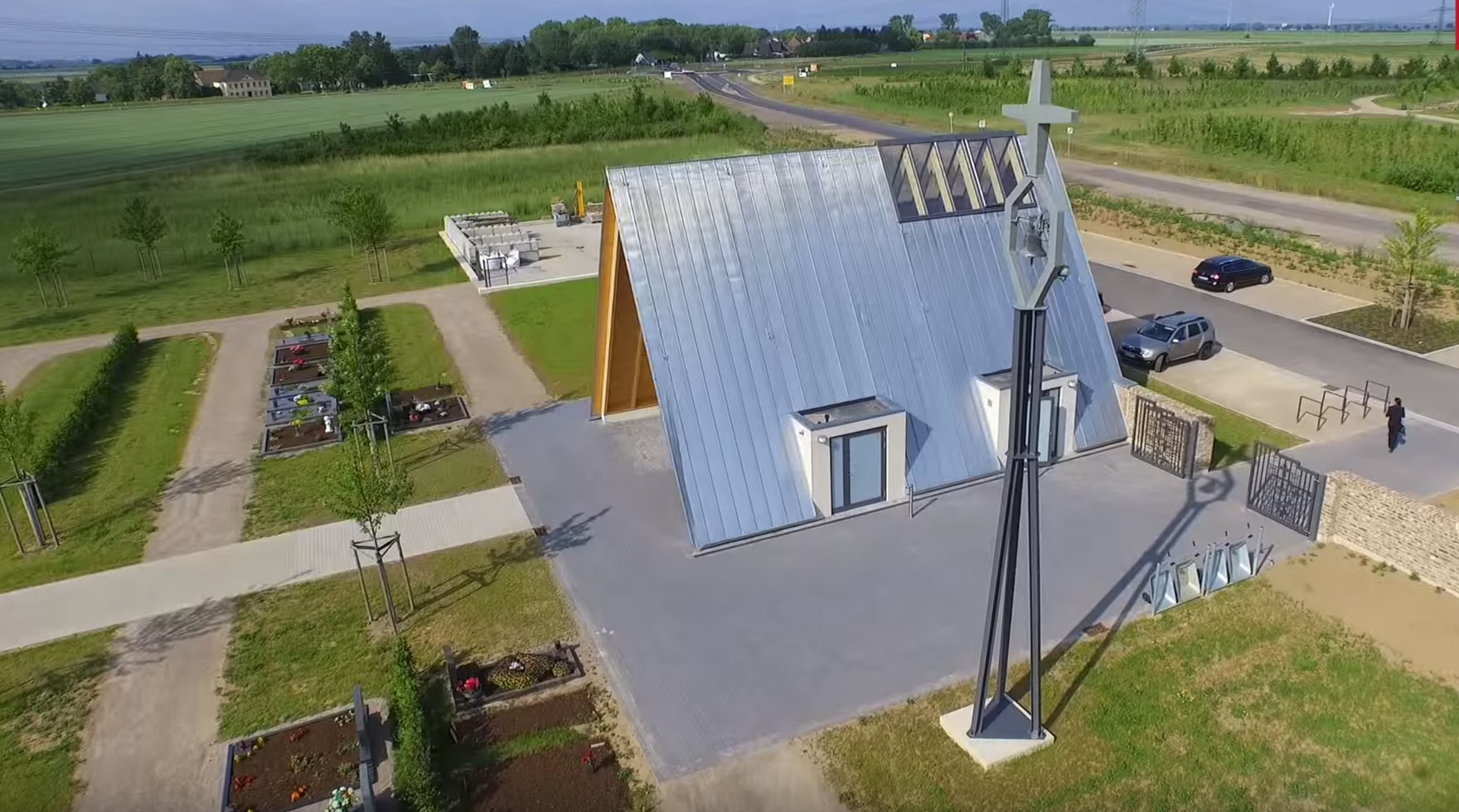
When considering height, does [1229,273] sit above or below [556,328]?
above

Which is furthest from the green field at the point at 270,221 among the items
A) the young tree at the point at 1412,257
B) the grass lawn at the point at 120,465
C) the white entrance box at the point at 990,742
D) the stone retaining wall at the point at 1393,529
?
the young tree at the point at 1412,257

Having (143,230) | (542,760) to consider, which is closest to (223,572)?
(542,760)

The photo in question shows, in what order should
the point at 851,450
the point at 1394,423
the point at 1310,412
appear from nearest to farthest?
the point at 851,450 → the point at 1394,423 → the point at 1310,412

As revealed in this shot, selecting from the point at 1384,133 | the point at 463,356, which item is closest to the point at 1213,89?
the point at 1384,133

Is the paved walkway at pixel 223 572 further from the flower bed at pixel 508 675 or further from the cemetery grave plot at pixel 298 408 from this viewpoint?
the cemetery grave plot at pixel 298 408

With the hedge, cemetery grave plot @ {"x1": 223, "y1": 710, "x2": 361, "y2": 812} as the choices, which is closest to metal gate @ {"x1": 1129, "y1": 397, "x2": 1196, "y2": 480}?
→ cemetery grave plot @ {"x1": 223, "y1": 710, "x2": 361, "y2": 812}

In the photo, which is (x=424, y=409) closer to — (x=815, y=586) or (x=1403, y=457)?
(x=815, y=586)

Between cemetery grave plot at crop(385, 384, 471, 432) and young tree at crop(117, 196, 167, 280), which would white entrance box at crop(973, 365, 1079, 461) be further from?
young tree at crop(117, 196, 167, 280)
